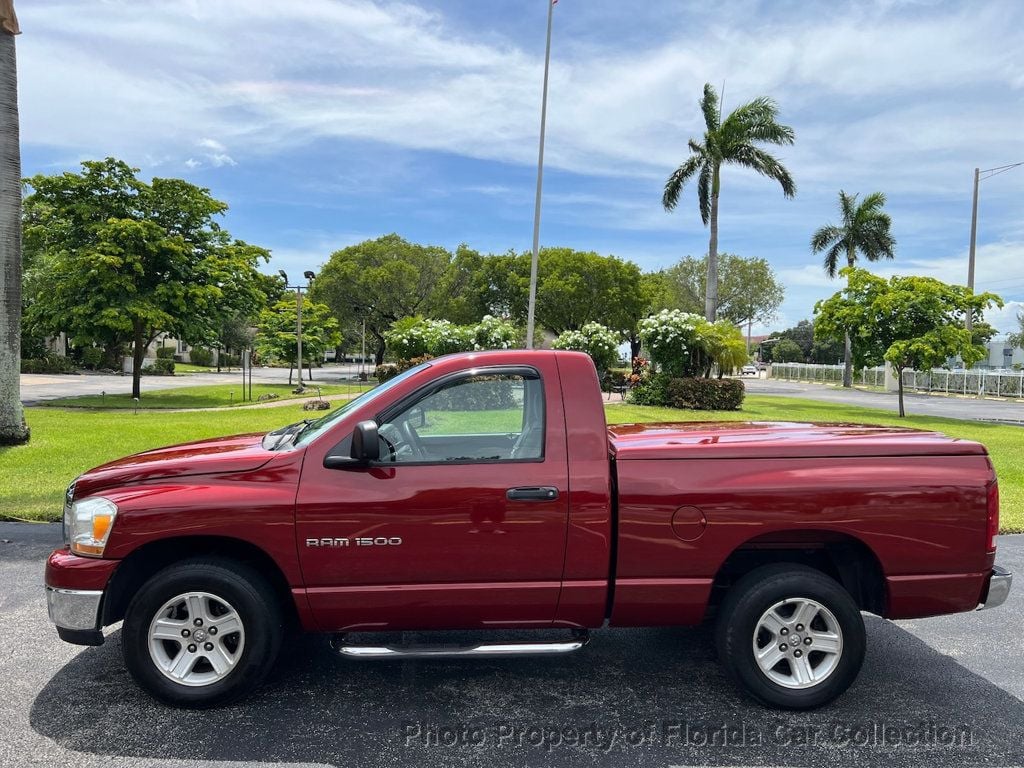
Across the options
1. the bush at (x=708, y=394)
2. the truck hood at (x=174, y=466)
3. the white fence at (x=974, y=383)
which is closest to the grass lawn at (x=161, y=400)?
the bush at (x=708, y=394)

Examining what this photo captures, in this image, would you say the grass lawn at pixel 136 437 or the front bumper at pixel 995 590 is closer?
the front bumper at pixel 995 590

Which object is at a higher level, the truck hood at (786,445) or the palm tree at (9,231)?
the palm tree at (9,231)

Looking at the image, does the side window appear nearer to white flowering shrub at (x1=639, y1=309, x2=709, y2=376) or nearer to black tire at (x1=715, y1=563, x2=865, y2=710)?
black tire at (x1=715, y1=563, x2=865, y2=710)

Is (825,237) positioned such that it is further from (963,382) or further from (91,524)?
(91,524)

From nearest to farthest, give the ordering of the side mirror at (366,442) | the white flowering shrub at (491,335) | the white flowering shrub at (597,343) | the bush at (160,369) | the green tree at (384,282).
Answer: the side mirror at (366,442)
the white flowering shrub at (491,335)
the white flowering shrub at (597,343)
the bush at (160,369)
the green tree at (384,282)

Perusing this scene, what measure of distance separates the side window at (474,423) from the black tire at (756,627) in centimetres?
128

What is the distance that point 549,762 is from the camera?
3.20 meters

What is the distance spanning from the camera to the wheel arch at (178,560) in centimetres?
366

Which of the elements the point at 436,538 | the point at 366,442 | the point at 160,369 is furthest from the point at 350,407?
the point at 160,369

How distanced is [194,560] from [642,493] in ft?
7.28

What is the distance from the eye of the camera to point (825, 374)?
6456cm

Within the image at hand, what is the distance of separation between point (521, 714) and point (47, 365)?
49.2 meters

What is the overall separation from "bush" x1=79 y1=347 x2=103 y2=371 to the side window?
49938mm

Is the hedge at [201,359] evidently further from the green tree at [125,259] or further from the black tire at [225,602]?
the black tire at [225,602]
